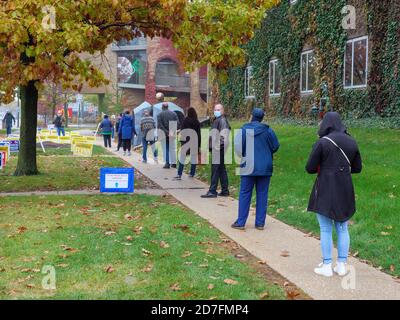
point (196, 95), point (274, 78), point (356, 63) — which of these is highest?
point (196, 95)

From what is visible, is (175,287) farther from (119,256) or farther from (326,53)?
(326,53)

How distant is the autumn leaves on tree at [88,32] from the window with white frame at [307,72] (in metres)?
10.2

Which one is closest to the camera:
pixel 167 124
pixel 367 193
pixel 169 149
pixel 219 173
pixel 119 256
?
pixel 119 256

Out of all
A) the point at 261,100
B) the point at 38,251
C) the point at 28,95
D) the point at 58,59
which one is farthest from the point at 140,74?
the point at 38,251

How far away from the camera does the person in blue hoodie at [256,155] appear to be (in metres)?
7.98

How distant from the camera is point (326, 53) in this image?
837 inches

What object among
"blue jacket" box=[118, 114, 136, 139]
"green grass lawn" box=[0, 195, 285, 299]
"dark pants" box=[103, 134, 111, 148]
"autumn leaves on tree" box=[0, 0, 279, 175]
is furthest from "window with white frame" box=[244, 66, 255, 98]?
"green grass lawn" box=[0, 195, 285, 299]

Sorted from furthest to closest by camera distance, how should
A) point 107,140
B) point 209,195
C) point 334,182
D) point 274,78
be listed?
point 107,140 < point 274,78 < point 209,195 < point 334,182

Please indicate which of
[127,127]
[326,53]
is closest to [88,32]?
[127,127]

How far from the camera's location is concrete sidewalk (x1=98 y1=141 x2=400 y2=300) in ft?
17.8

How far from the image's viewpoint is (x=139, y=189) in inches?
488

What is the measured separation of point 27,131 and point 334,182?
10209mm

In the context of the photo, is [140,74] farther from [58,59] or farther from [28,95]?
[58,59]

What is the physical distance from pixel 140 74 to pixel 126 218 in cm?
4555
